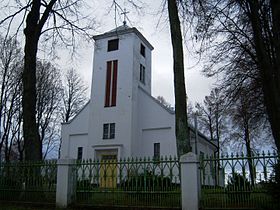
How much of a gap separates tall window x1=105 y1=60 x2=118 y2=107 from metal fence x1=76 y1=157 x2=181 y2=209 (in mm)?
14633

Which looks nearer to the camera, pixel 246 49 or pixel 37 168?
pixel 37 168

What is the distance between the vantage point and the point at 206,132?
38031 millimetres

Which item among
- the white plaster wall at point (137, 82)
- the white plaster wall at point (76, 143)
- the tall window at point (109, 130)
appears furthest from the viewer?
the white plaster wall at point (76, 143)

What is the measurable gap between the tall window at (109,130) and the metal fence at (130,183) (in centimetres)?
1360

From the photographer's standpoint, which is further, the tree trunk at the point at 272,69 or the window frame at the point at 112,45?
the window frame at the point at 112,45

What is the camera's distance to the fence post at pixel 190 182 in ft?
30.1

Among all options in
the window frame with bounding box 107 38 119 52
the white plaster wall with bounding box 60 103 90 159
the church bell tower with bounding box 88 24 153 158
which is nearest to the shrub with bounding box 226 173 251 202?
the church bell tower with bounding box 88 24 153 158

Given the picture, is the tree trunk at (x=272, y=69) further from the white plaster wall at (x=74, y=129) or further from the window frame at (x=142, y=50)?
the white plaster wall at (x=74, y=129)

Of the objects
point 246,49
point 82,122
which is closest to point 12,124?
point 82,122

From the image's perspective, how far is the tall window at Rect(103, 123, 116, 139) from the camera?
82.3ft

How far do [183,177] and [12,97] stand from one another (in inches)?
886

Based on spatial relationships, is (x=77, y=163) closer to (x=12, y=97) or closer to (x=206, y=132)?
(x=12, y=97)

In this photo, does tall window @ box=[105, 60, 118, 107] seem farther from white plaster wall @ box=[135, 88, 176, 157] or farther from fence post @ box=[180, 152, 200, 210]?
fence post @ box=[180, 152, 200, 210]

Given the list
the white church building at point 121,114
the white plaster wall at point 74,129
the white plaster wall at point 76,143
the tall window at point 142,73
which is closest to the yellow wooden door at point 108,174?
the white church building at point 121,114
